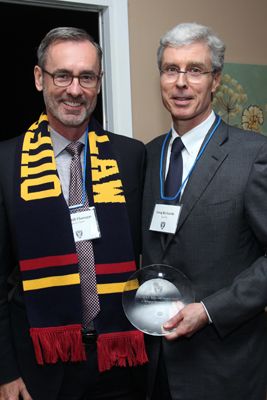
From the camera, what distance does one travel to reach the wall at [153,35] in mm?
2619

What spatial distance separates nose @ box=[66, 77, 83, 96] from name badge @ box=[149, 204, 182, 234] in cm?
46

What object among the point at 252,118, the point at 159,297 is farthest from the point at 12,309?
the point at 252,118

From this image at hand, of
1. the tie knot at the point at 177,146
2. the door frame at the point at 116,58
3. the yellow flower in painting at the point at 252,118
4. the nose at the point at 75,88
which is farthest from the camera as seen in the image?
the yellow flower in painting at the point at 252,118

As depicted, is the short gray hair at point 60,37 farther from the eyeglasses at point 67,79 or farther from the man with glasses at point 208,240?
the man with glasses at point 208,240

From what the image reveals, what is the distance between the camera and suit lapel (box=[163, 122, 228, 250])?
1.61m

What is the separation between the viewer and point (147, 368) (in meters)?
1.75

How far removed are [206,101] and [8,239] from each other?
0.82 m

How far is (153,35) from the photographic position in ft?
8.68

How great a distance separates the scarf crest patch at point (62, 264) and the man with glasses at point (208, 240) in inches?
4.1

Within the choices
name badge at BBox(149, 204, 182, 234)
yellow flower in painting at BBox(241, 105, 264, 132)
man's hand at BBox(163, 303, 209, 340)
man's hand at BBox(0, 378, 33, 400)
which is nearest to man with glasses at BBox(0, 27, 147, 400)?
man's hand at BBox(0, 378, 33, 400)

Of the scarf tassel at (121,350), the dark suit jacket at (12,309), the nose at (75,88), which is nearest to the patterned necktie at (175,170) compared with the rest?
the dark suit jacket at (12,309)

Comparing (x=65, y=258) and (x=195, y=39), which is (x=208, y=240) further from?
(x=195, y=39)

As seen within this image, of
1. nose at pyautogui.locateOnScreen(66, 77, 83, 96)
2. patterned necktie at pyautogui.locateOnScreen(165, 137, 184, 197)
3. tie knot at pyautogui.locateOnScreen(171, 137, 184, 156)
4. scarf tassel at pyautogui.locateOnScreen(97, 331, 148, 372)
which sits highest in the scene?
nose at pyautogui.locateOnScreen(66, 77, 83, 96)

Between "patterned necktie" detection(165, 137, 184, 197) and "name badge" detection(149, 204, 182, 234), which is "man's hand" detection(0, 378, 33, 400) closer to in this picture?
"name badge" detection(149, 204, 182, 234)
